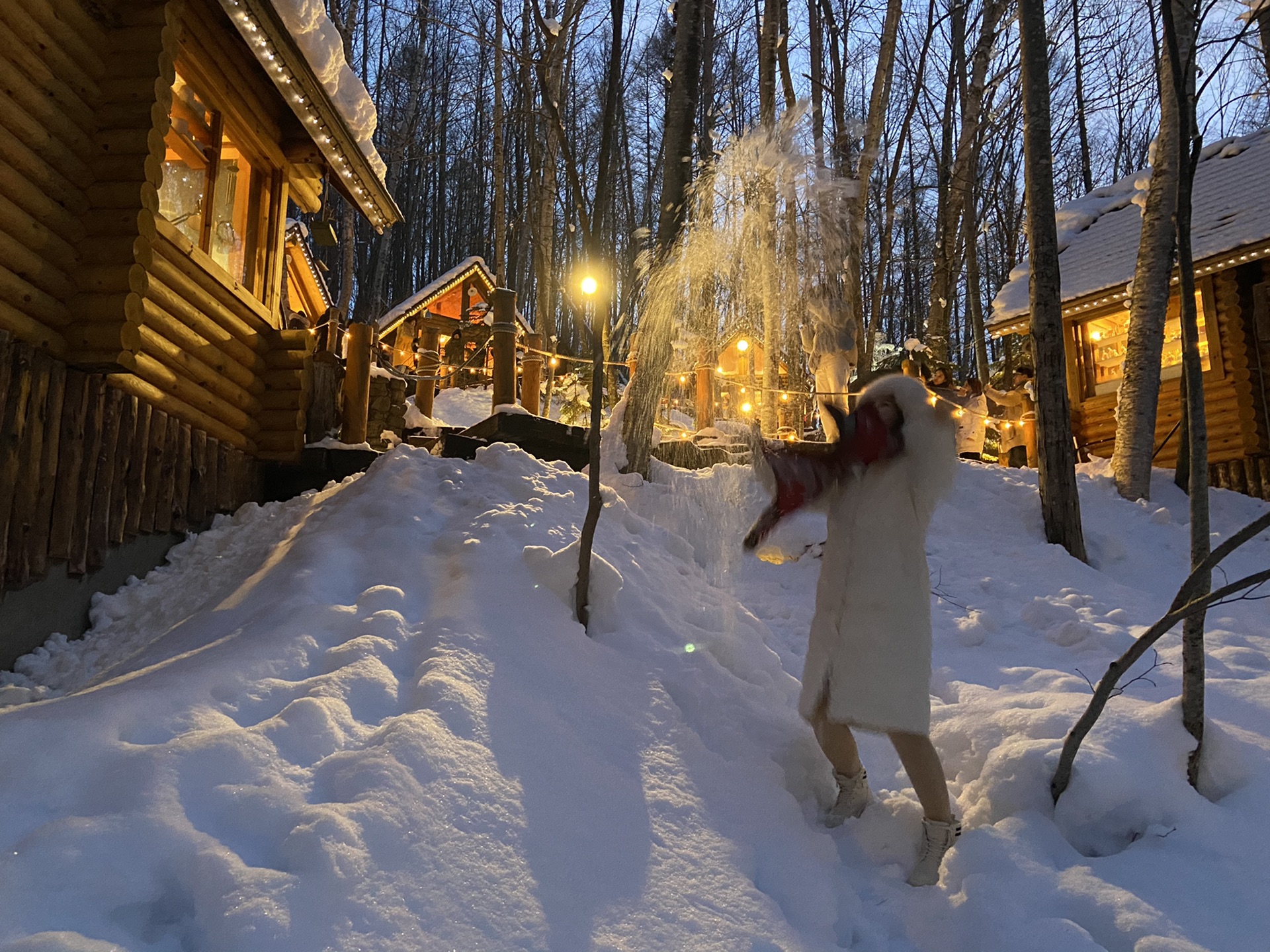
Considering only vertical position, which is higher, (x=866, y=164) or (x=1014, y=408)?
(x=866, y=164)

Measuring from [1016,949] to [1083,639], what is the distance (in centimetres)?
363

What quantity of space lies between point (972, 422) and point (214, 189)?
9.76 m

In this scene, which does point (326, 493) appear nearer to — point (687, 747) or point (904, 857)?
point (687, 747)

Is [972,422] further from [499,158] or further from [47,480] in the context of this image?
[499,158]

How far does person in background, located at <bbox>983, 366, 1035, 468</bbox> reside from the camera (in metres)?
12.1

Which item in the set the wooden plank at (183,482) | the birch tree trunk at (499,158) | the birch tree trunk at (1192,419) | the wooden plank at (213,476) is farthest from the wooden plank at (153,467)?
the birch tree trunk at (499,158)

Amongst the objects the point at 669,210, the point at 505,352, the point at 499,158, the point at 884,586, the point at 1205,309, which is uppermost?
the point at 499,158

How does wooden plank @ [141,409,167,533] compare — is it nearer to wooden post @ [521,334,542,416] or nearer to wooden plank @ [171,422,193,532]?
wooden plank @ [171,422,193,532]

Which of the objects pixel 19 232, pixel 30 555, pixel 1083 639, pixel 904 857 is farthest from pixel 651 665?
pixel 19 232

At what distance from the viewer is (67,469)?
499cm

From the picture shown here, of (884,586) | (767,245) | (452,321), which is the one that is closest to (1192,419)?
(884,586)

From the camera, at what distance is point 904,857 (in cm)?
290

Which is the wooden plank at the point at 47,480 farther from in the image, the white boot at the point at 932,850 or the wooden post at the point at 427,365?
the wooden post at the point at 427,365

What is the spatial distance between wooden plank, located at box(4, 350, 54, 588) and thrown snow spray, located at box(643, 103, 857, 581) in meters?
5.52
